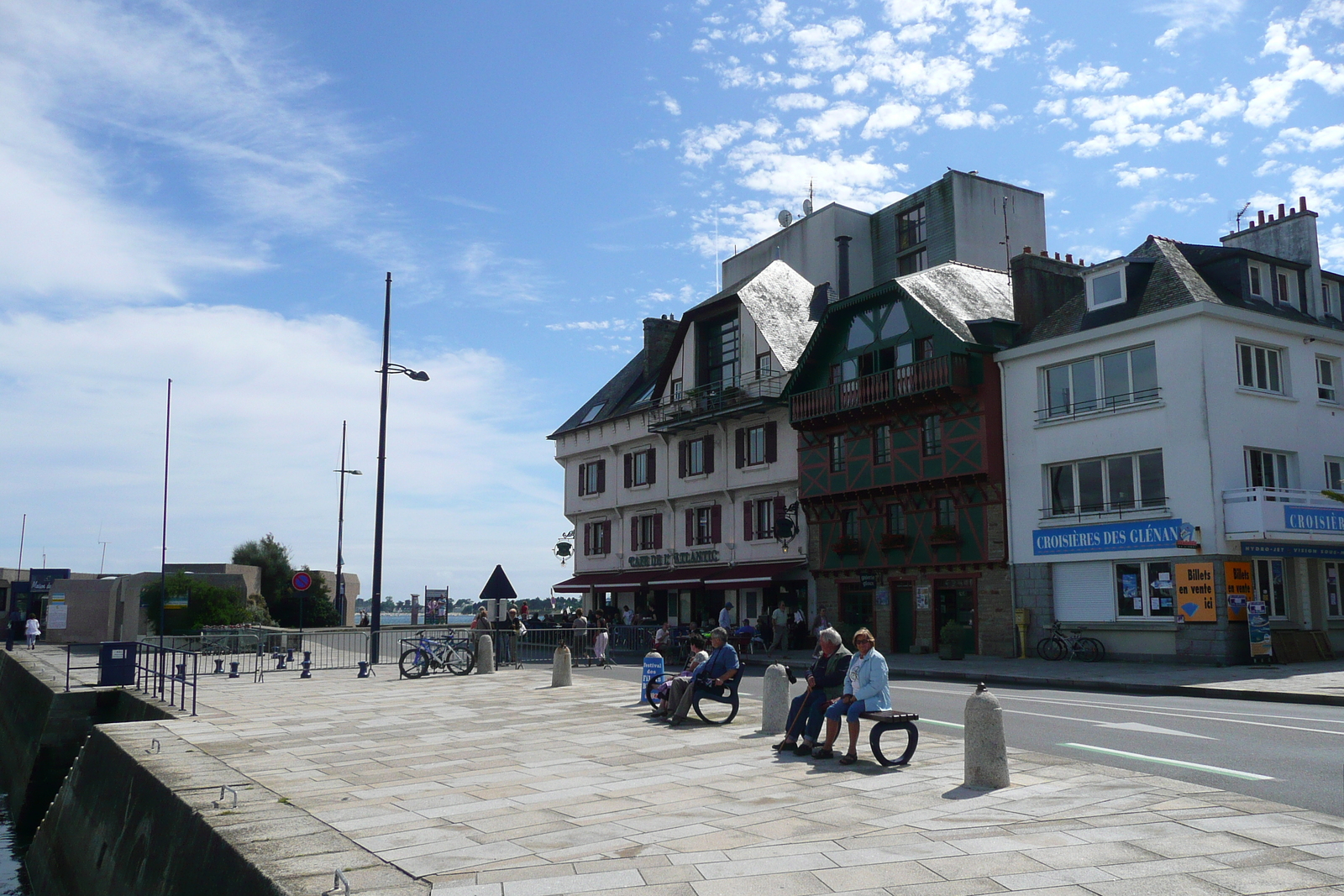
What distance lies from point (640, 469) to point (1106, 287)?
22.2 meters

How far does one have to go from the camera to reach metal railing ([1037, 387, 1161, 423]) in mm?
26734

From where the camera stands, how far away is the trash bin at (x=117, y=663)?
2106 cm

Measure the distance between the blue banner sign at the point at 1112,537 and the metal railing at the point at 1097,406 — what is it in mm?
2945

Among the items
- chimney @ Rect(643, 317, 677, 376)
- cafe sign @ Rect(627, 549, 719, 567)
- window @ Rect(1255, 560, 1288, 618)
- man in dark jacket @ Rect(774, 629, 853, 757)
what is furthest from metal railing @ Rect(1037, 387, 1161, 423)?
chimney @ Rect(643, 317, 677, 376)

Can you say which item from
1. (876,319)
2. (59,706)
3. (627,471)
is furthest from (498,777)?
(627,471)

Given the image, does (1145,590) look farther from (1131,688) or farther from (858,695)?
(858,695)

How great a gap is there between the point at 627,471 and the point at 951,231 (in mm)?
17011

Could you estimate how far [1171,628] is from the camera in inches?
1000

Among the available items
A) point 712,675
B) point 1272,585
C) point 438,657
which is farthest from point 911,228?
point 712,675

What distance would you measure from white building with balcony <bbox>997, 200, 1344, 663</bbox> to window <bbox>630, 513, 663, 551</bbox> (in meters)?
17.9

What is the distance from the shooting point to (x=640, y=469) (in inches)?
1815

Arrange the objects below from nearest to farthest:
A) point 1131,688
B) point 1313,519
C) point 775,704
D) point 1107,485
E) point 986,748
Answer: point 986,748, point 775,704, point 1131,688, point 1313,519, point 1107,485

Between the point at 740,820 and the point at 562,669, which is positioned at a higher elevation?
the point at 562,669

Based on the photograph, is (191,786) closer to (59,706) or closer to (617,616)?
(59,706)
